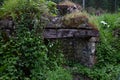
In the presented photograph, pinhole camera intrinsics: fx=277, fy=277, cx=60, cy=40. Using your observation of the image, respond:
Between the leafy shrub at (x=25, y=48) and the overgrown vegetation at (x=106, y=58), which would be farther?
the overgrown vegetation at (x=106, y=58)

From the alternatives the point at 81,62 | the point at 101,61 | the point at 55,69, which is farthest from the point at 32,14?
the point at 101,61

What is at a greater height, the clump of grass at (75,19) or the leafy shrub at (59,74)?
the clump of grass at (75,19)

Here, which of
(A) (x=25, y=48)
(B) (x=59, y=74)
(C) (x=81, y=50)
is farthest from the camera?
(C) (x=81, y=50)

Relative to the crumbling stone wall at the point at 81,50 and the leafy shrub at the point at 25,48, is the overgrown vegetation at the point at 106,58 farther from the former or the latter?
the leafy shrub at the point at 25,48

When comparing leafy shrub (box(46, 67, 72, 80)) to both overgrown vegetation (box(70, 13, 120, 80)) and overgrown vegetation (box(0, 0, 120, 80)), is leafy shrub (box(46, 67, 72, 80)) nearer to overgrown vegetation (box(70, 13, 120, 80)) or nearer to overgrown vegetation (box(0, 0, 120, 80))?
overgrown vegetation (box(0, 0, 120, 80))

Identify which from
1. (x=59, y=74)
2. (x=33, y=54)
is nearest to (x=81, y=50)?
(x=59, y=74)

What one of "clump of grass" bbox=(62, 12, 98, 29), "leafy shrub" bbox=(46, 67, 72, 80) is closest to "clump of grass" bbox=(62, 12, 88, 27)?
"clump of grass" bbox=(62, 12, 98, 29)

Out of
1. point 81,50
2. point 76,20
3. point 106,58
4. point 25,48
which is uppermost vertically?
point 76,20

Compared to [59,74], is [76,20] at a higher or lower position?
higher

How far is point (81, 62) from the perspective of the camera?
7.95m

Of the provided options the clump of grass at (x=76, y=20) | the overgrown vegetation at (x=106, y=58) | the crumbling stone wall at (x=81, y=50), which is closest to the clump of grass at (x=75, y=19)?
the clump of grass at (x=76, y=20)

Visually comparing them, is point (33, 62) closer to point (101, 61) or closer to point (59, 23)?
point (59, 23)

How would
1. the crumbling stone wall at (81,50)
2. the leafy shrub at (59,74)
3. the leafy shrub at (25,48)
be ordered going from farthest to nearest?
the crumbling stone wall at (81,50) → the leafy shrub at (59,74) → the leafy shrub at (25,48)

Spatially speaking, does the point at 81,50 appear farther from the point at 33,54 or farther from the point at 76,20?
the point at 33,54
